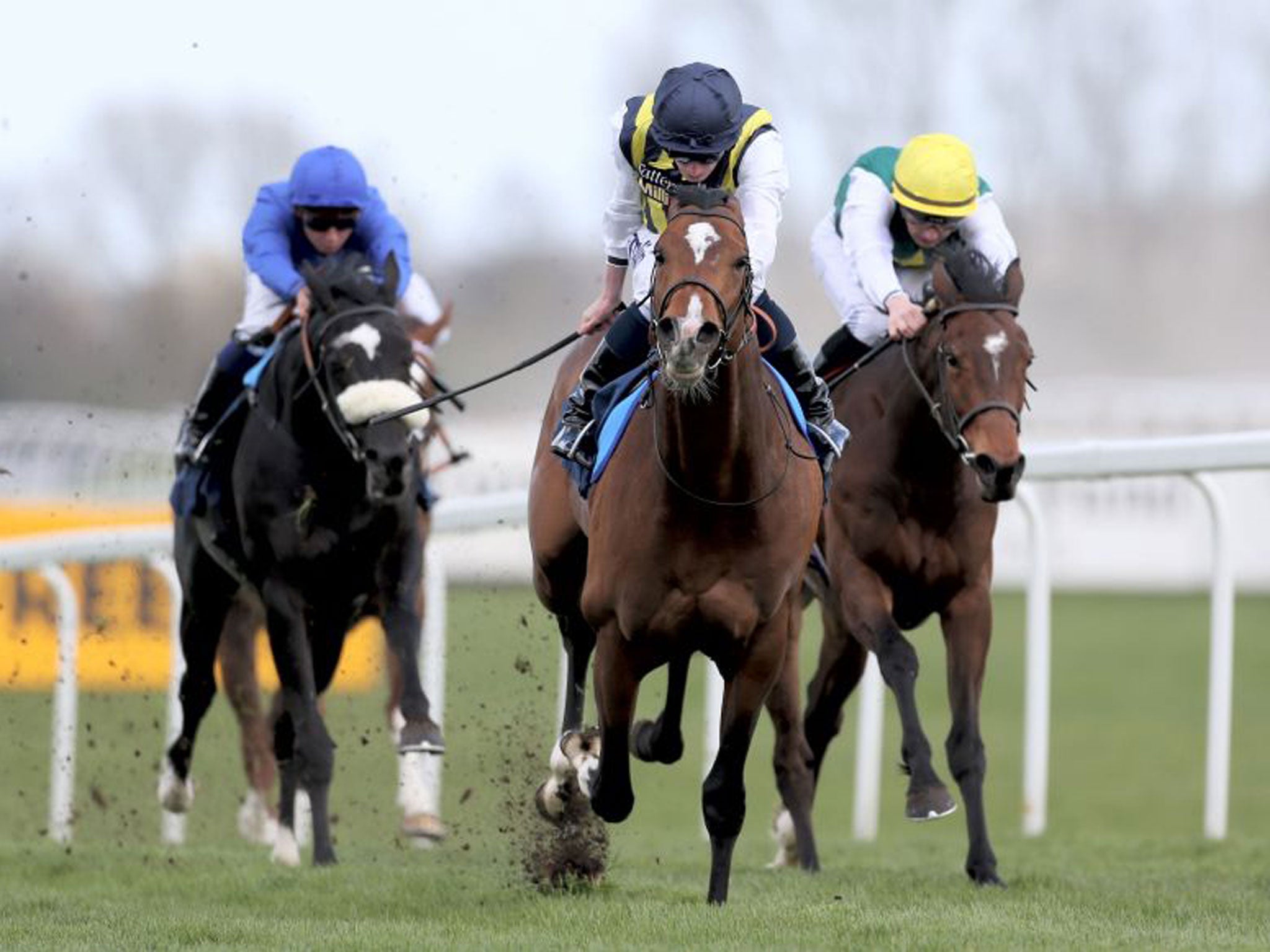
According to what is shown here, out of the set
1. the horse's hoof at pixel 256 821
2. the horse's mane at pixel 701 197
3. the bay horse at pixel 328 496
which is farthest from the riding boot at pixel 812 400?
the horse's hoof at pixel 256 821

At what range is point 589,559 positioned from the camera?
5.97 metres

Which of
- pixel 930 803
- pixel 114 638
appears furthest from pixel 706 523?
pixel 114 638

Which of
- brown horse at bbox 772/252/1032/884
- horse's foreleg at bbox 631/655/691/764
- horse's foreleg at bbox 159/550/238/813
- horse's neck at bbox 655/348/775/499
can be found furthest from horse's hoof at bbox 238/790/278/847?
horse's neck at bbox 655/348/775/499

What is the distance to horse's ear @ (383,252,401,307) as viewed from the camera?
7793mm

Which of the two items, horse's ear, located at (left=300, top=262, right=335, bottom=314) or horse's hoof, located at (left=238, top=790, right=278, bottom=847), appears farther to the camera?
horse's hoof, located at (left=238, top=790, right=278, bottom=847)

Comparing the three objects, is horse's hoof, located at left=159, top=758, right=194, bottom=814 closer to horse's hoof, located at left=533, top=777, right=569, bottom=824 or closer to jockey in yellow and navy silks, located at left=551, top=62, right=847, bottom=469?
horse's hoof, located at left=533, top=777, right=569, bottom=824

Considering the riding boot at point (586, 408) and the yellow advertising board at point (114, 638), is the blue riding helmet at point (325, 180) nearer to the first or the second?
the riding boot at point (586, 408)

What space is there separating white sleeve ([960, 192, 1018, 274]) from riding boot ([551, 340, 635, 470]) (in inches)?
61.4

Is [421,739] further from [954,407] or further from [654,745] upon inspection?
[954,407]

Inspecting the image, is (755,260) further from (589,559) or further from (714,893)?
(714,893)

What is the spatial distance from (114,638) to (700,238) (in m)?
11.2

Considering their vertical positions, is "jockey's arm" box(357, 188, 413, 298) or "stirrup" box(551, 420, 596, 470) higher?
"jockey's arm" box(357, 188, 413, 298)

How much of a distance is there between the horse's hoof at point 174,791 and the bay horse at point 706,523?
269 centimetres

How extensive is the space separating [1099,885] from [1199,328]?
35386 millimetres
